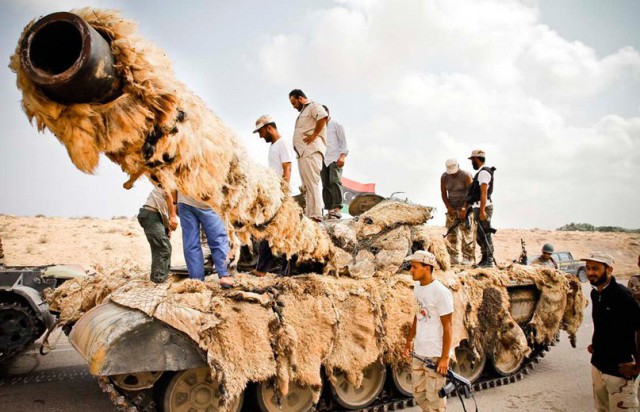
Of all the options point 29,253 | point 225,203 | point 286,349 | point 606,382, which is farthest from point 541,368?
point 29,253

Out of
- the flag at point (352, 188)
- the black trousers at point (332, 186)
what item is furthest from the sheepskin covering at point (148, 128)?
the flag at point (352, 188)

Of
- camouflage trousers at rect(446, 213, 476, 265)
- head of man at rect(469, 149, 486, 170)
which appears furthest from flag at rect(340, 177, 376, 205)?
head of man at rect(469, 149, 486, 170)

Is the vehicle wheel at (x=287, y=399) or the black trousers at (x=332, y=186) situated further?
the black trousers at (x=332, y=186)

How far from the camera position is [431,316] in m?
3.89

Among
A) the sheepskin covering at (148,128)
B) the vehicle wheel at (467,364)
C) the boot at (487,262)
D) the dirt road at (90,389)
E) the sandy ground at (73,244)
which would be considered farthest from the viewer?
the sandy ground at (73,244)

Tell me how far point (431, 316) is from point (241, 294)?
Answer: 1729 millimetres

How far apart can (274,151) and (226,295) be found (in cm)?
197

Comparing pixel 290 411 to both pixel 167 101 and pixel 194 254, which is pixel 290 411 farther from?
pixel 167 101

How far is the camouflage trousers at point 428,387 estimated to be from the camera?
3.77 metres

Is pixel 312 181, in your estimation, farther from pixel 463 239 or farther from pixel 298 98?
pixel 463 239

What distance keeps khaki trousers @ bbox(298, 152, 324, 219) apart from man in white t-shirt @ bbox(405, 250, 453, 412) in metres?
2.01

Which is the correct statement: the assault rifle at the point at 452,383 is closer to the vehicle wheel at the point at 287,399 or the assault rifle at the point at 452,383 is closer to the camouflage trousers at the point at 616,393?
the vehicle wheel at the point at 287,399

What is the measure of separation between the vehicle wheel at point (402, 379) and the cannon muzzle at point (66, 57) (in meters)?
4.61

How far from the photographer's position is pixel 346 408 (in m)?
4.73
